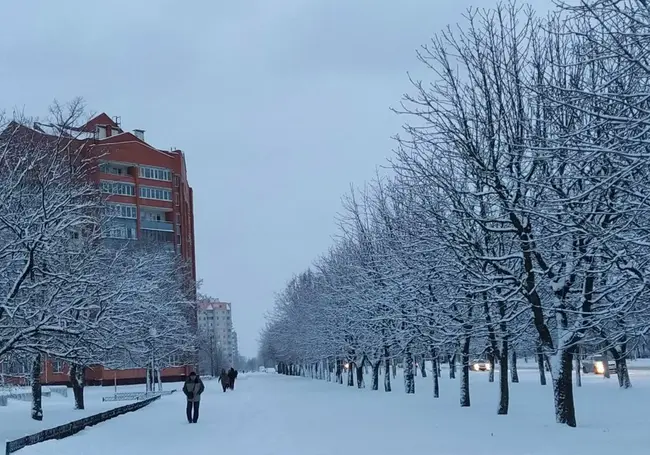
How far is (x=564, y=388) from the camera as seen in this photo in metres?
18.8

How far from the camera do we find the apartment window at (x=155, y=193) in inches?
3666

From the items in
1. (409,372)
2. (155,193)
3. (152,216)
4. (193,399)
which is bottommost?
(409,372)

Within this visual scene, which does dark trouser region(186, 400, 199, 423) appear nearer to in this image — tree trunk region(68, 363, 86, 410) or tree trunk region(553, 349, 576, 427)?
tree trunk region(68, 363, 86, 410)

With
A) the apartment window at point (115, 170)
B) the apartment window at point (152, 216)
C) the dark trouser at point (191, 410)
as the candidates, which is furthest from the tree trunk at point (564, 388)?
the apartment window at point (152, 216)

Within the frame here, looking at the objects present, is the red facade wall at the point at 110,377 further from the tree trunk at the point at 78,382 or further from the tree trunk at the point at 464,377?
the tree trunk at the point at 464,377

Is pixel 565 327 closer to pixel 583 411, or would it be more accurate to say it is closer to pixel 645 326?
pixel 645 326

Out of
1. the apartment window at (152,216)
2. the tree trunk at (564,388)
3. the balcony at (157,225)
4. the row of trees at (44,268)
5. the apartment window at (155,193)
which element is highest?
the apartment window at (155,193)

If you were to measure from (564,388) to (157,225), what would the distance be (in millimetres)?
79087

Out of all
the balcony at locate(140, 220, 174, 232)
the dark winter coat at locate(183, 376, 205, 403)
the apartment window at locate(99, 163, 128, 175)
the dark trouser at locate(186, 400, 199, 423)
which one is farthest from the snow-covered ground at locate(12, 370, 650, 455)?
the balcony at locate(140, 220, 174, 232)

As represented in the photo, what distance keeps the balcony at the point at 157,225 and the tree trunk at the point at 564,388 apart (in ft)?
253

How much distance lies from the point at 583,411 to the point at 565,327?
8.32 metres

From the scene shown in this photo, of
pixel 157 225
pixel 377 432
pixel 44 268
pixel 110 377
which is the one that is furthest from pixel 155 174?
pixel 377 432

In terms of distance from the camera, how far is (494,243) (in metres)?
23.8

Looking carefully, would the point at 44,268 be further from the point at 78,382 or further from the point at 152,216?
the point at 152,216
